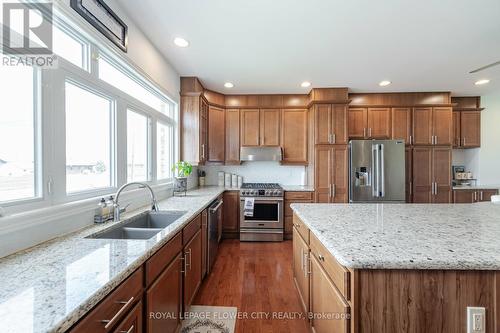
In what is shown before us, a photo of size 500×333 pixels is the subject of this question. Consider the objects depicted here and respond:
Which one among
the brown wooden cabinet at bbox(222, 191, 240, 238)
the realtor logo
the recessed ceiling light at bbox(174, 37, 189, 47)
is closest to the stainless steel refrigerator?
the brown wooden cabinet at bbox(222, 191, 240, 238)

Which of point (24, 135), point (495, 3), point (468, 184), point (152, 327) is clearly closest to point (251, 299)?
point (152, 327)

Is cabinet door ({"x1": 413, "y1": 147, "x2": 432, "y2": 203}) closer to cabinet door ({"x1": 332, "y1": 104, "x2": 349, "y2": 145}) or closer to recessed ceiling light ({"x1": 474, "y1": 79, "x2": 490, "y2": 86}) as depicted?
recessed ceiling light ({"x1": 474, "y1": 79, "x2": 490, "y2": 86})

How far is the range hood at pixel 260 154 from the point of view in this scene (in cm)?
411

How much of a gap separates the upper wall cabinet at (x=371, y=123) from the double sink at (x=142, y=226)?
3.50 meters

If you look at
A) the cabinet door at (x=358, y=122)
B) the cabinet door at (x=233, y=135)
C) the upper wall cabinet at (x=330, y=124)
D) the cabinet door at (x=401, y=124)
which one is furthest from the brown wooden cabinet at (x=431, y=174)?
the cabinet door at (x=233, y=135)

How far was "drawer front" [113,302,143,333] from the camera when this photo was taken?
93 centimetres

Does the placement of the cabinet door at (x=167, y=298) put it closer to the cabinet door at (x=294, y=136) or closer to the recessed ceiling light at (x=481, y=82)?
the cabinet door at (x=294, y=136)

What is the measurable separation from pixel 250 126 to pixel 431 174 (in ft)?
11.2

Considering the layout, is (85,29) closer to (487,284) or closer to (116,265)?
(116,265)

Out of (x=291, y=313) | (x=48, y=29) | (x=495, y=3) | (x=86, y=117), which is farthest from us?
(x=291, y=313)

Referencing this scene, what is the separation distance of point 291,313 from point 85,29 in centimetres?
276

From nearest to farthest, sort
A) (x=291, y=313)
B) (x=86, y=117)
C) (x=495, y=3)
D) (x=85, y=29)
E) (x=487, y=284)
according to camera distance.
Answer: (x=487, y=284)
(x=85, y=29)
(x=86, y=117)
(x=495, y=3)
(x=291, y=313)

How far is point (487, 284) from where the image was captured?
37.6 inches

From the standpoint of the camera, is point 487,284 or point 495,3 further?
point 495,3
